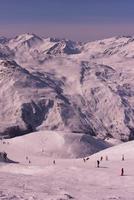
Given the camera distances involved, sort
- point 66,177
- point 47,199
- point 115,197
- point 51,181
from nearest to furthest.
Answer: point 47,199 < point 115,197 < point 51,181 < point 66,177

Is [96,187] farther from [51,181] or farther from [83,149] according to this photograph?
[83,149]

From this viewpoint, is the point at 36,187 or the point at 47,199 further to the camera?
the point at 36,187

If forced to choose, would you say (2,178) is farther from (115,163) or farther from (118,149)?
(118,149)

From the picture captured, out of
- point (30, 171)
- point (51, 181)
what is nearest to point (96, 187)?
point (51, 181)

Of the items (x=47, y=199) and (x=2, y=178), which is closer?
(x=47, y=199)

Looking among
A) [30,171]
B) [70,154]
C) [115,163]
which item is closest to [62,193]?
[30,171]

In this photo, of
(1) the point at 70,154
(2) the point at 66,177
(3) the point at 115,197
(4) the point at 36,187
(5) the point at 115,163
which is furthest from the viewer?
(1) the point at 70,154

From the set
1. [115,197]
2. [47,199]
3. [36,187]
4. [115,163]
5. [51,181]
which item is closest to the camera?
[47,199]

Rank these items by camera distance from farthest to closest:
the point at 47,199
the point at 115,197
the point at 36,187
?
the point at 36,187 → the point at 115,197 → the point at 47,199
